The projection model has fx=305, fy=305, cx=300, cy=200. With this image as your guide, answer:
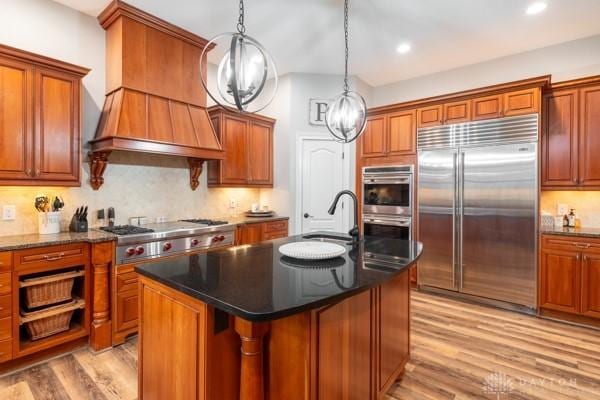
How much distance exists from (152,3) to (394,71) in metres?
3.31

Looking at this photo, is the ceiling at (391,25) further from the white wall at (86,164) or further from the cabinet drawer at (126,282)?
the cabinet drawer at (126,282)

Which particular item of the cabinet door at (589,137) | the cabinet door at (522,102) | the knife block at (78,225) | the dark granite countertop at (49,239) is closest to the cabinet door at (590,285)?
the cabinet door at (589,137)

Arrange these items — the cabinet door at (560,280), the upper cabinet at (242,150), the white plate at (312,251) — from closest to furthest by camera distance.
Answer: the white plate at (312,251), the cabinet door at (560,280), the upper cabinet at (242,150)

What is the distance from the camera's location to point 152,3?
294 cm

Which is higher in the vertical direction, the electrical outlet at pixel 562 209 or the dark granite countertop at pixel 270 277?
the electrical outlet at pixel 562 209

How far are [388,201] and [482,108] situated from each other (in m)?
1.61

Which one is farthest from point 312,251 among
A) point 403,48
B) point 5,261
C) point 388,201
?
point 403,48

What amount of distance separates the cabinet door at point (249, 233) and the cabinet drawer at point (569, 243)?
3.28m

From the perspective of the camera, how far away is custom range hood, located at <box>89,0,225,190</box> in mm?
2920

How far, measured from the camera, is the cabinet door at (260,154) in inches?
173

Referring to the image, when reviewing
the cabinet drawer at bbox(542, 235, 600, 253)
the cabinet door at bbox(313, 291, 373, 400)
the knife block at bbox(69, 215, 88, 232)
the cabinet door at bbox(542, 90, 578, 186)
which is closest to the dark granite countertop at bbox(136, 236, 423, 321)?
the cabinet door at bbox(313, 291, 373, 400)

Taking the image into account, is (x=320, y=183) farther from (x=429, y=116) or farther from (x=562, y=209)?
(x=562, y=209)

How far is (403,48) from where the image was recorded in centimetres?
388

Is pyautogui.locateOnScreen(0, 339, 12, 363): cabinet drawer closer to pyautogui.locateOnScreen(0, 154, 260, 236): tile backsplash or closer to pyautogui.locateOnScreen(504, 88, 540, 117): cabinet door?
pyautogui.locateOnScreen(0, 154, 260, 236): tile backsplash
